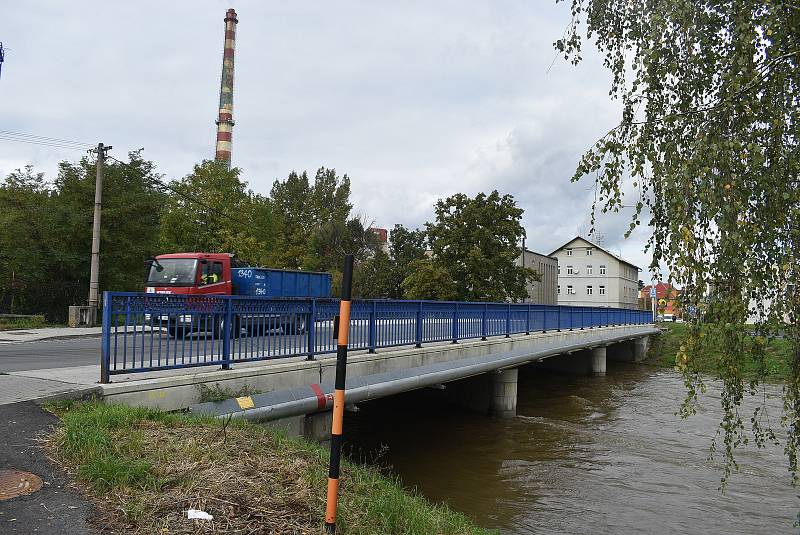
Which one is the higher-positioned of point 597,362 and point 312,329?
point 312,329

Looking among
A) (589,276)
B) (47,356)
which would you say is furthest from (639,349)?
(589,276)

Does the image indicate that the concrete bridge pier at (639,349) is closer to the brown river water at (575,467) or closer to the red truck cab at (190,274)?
the brown river water at (575,467)

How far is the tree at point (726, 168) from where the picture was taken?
3648 mm

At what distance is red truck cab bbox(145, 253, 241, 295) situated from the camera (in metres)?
15.4

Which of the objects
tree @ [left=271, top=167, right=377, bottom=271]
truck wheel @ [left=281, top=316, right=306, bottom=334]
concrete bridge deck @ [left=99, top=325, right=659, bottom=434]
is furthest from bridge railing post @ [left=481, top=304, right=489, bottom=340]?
tree @ [left=271, top=167, right=377, bottom=271]

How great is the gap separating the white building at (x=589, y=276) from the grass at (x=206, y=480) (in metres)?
75.8

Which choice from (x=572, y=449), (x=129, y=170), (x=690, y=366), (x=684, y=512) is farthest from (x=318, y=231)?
(x=690, y=366)

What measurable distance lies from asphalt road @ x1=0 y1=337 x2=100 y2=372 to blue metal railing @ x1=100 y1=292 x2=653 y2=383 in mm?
2451

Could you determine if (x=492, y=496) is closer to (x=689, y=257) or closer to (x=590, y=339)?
(x=689, y=257)

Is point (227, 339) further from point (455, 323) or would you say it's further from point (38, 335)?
point (38, 335)

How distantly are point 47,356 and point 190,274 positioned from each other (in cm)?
429

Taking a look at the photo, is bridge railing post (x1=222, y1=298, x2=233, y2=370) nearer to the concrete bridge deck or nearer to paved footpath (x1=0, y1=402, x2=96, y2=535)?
the concrete bridge deck

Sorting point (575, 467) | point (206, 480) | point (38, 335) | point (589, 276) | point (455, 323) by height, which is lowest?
point (575, 467)

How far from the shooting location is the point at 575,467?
430 inches
